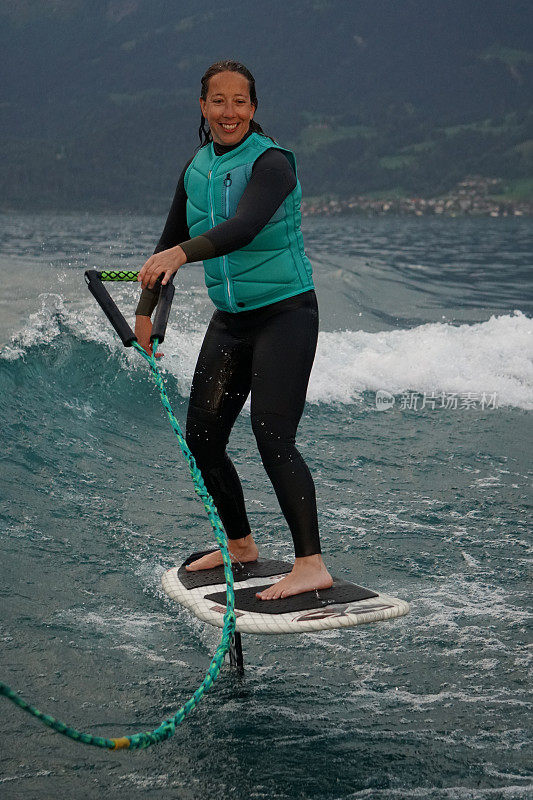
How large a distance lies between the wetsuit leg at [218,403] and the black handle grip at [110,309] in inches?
15.8

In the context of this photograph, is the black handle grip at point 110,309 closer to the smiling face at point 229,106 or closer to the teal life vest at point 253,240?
the teal life vest at point 253,240

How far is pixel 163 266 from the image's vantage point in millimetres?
3213

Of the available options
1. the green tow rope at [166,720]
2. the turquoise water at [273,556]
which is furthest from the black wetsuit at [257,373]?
the turquoise water at [273,556]

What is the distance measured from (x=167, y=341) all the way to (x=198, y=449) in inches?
297

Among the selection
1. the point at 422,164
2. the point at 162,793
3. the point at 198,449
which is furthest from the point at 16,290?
the point at 422,164

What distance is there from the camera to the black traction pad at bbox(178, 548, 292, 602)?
153 inches

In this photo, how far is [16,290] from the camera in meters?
16.5

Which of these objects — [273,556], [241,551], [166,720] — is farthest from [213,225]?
[273,556]

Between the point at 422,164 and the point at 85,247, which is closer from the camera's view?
the point at 85,247

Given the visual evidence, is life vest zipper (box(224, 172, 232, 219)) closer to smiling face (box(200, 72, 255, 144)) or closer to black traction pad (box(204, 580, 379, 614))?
smiling face (box(200, 72, 255, 144))

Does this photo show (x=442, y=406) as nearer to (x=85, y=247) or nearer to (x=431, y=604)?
(x=431, y=604)

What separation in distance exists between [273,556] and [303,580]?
151 centimetres

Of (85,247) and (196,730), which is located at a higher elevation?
(85,247)

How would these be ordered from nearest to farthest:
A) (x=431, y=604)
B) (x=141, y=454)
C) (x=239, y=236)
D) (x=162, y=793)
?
(x=162, y=793) < (x=239, y=236) < (x=431, y=604) < (x=141, y=454)
